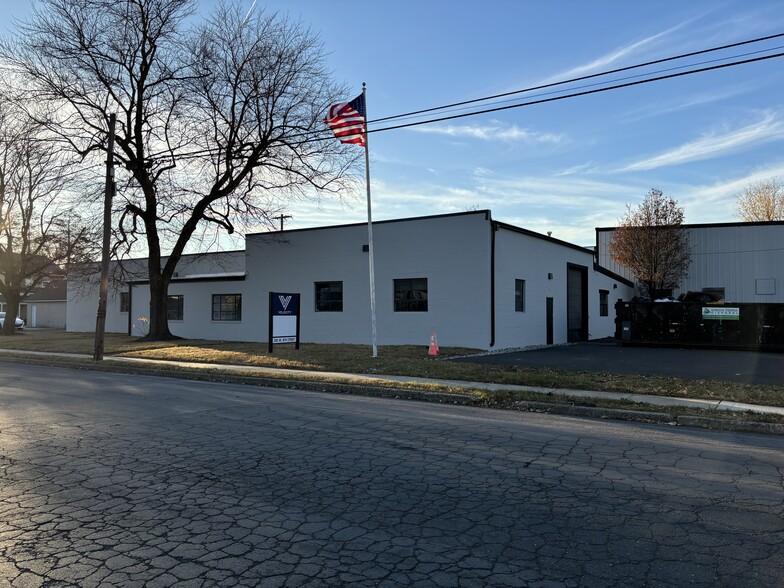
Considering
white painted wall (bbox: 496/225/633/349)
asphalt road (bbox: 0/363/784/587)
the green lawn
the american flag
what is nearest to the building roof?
white painted wall (bbox: 496/225/633/349)

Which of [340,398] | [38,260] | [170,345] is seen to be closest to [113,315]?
[38,260]

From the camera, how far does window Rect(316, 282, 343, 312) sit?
26.4 m

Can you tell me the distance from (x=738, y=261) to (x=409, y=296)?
1042 inches

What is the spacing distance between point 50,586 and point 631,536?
3946mm

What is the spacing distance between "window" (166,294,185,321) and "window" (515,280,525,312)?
19.3 meters

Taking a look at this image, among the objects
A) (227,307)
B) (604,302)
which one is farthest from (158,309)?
(604,302)

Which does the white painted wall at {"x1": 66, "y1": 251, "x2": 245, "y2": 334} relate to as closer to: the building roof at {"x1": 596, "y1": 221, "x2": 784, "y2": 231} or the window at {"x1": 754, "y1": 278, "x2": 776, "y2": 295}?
the building roof at {"x1": 596, "y1": 221, "x2": 784, "y2": 231}

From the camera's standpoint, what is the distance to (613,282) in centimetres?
3634

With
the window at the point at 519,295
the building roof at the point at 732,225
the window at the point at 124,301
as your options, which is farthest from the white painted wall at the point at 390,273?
the building roof at the point at 732,225

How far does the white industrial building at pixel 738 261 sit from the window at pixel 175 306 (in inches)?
1284

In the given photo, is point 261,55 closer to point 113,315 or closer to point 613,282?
point 113,315

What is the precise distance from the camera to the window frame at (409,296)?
23.8m

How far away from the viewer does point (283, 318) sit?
2092 cm

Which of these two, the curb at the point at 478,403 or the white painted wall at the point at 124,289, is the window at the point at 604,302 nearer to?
the white painted wall at the point at 124,289
